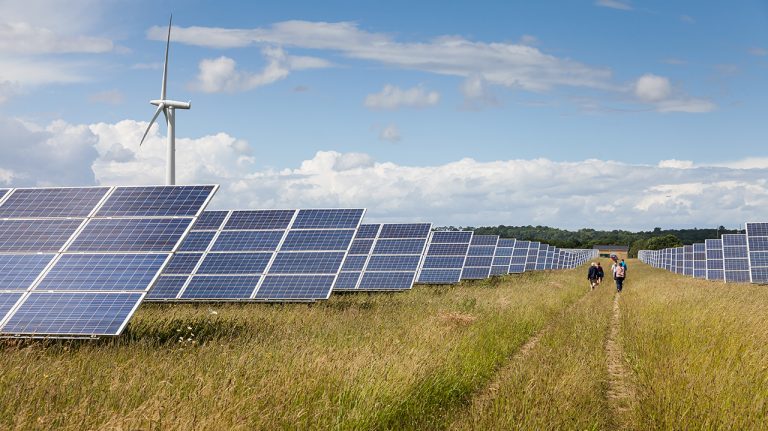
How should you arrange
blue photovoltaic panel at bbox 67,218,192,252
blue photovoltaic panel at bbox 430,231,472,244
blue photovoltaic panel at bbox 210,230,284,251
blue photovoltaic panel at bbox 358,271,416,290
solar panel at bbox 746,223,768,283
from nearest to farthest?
blue photovoltaic panel at bbox 67,218,192,252
blue photovoltaic panel at bbox 210,230,284,251
blue photovoltaic panel at bbox 358,271,416,290
solar panel at bbox 746,223,768,283
blue photovoltaic panel at bbox 430,231,472,244

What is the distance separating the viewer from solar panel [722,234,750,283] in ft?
157

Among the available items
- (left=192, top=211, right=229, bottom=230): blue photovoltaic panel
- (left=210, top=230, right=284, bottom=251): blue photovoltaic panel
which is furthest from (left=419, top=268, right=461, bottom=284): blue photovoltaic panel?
(left=210, top=230, right=284, bottom=251): blue photovoltaic panel

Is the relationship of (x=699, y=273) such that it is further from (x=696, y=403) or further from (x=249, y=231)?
(x=696, y=403)

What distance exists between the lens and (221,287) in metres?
24.5

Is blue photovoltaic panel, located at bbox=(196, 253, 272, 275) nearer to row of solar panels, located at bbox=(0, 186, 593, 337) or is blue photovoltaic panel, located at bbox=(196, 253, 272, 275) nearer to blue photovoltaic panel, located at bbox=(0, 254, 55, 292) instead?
row of solar panels, located at bbox=(0, 186, 593, 337)

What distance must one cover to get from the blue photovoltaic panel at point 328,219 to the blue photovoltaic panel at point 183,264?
3.88 metres

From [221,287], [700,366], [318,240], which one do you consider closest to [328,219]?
Result: [318,240]

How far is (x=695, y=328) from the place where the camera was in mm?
17062

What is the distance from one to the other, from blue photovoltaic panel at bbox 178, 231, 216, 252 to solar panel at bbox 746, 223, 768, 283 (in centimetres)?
3102

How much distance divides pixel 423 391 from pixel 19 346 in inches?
329

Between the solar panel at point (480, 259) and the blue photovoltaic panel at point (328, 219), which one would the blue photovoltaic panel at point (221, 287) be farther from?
the solar panel at point (480, 259)

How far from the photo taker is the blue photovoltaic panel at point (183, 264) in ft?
85.4

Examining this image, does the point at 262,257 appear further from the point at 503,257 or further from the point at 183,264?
the point at 503,257

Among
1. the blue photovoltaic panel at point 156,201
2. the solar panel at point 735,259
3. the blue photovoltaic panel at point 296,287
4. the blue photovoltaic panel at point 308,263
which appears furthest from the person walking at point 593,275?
the blue photovoltaic panel at point 156,201
